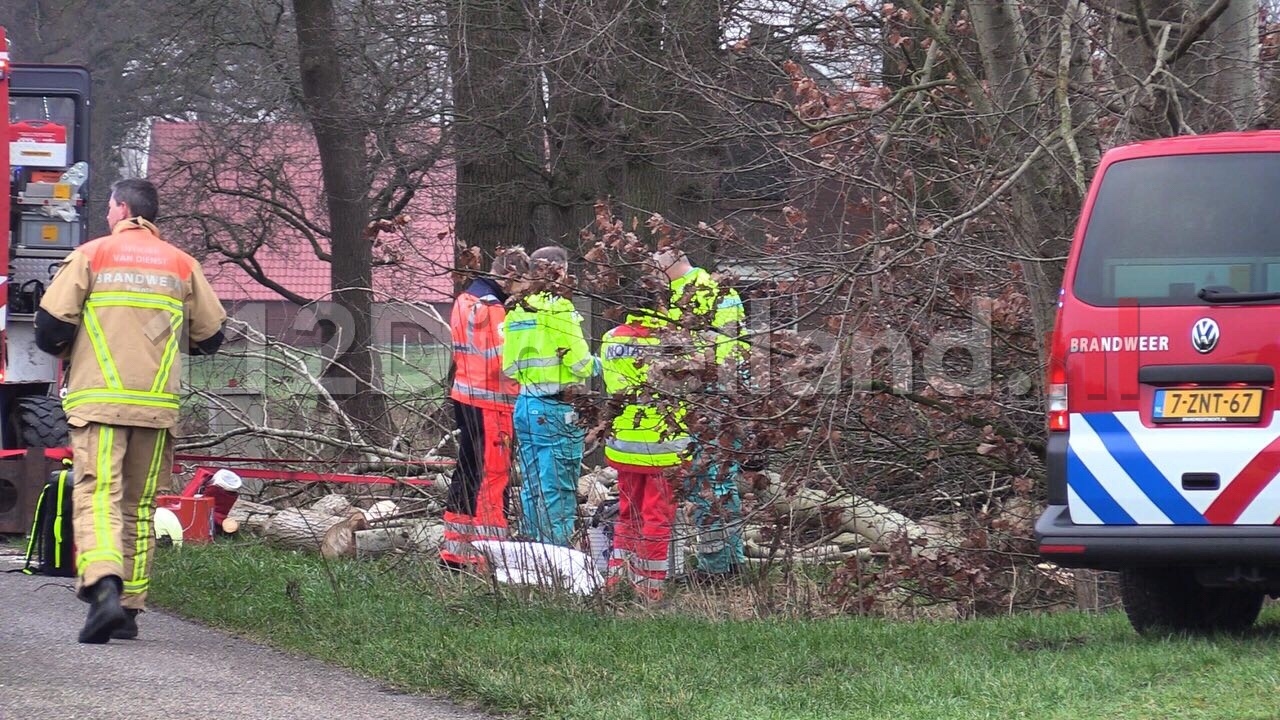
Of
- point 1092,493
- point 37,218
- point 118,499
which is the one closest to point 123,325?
point 118,499

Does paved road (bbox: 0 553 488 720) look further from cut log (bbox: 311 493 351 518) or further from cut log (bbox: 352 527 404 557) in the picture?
cut log (bbox: 311 493 351 518)

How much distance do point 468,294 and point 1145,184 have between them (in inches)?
195

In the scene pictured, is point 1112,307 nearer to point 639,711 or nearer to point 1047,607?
point 639,711

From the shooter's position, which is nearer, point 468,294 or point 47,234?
point 468,294

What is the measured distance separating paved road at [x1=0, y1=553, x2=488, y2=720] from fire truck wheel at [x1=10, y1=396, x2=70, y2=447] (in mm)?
3607

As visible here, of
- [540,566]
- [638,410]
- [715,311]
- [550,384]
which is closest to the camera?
[540,566]

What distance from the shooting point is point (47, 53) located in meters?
24.6

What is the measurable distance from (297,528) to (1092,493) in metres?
6.48

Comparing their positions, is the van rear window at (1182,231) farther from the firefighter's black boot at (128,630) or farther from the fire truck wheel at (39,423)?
the fire truck wheel at (39,423)

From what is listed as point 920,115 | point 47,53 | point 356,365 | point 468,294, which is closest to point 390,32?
point 356,365

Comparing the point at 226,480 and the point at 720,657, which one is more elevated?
the point at 226,480

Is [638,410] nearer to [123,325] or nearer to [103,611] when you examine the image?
[123,325]

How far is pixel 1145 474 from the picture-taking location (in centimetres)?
595

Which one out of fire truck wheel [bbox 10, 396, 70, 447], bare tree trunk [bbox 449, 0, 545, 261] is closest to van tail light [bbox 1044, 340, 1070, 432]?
fire truck wheel [bbox 10, 396, 70, 447]
